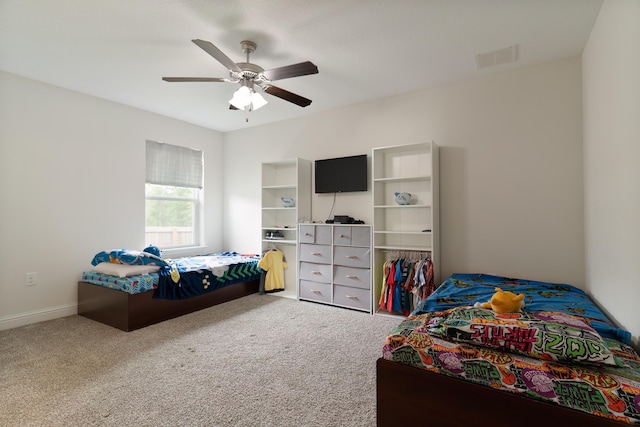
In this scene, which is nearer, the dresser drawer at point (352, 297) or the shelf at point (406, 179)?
the shelf at point (406, 179)

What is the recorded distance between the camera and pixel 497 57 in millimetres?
2842

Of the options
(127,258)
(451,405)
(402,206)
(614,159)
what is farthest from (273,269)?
(614,159)

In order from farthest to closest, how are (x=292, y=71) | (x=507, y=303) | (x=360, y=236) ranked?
(x=360, y=236), (x=292, y=71), (x=507, y=303)

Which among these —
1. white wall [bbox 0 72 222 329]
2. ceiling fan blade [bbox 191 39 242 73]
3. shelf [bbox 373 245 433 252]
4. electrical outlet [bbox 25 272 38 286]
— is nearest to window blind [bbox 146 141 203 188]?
white wall [bbox 0 72 222 329]

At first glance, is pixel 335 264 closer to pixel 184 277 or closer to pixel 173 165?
pixel 184 277

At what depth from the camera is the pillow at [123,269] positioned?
3.12 meters

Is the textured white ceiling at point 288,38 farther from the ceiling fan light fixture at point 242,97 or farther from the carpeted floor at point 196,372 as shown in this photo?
the carpeted floor at point 196,372

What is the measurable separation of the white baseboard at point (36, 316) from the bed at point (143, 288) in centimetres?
10

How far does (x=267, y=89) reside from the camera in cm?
276

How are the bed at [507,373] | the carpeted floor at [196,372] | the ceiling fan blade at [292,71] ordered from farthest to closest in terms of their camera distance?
the ceiling fan blade at [292,71], the carpeted floor at [196,372], the bed at [507,373]

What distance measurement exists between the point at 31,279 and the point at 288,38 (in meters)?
3.70

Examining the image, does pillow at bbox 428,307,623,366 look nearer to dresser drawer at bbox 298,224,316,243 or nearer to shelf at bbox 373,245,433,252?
shelf at bbox 373,245,433,252

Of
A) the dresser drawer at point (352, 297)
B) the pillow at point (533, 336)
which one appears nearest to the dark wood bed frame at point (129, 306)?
the dresser drawer at point (352, 297)

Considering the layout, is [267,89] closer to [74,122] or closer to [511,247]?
[74,122]
